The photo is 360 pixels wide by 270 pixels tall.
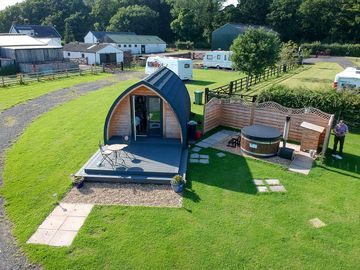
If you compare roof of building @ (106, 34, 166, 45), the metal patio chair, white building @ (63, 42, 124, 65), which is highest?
roof of building @ (106, 34, 166, 45)

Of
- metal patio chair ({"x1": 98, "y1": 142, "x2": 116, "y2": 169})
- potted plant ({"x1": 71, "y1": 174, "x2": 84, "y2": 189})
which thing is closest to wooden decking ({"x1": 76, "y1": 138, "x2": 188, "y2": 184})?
metal patio chair ({"x1": 98, "y1": 142, "x2": 116, "y2": 169})

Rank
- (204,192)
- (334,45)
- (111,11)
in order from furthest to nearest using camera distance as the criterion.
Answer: (111,11) → (334,45) → (204,192)

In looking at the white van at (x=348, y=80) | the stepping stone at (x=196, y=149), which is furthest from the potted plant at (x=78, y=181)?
the white van at (x=348, y=80)

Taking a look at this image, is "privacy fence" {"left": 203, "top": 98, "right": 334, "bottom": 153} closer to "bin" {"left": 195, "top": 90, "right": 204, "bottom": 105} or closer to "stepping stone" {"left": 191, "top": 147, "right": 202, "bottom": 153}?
"stepping stone" {"left": 191, "top": 147, "right": 202, "bottom": 153}

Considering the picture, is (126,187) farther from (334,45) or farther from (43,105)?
(334,45)

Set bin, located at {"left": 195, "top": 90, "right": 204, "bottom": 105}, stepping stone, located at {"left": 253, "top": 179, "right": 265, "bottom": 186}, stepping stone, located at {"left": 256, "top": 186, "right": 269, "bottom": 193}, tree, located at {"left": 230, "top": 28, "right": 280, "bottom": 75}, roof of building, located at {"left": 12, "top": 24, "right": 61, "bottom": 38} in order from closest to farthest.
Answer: stepping stone, located at {"left": 256, "top": 186, "right": 269, "bottom": 193}
stepping stone, located at {"left": 253, "top": 179, "right": 265, "bottom": 186}
bin, located at {"left": 195, "top": 90, "right": 204, "bottom": 105}
tree, located at {"left": 230, "top": 28, "right": 280, "bottom": 75}
roof of building, located at {"left": 12, "top": 24, "right": 61, "bottom": 38}

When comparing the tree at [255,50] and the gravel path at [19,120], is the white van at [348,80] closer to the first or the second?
the tree at [255,50]

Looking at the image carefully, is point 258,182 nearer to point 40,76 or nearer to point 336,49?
point 40,76

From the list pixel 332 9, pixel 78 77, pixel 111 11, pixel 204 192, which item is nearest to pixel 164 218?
pixel 204 192
